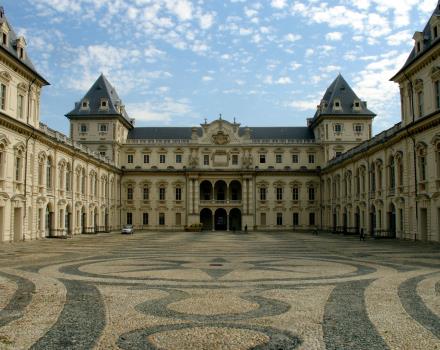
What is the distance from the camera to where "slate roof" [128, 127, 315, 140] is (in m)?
86.2

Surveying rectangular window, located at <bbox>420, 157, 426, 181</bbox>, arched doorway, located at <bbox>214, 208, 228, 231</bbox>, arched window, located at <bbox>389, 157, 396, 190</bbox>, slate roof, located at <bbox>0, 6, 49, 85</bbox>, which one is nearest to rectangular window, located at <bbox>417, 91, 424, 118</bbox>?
rectangular window, located at <bbox>420, 157, 426, 181</bbox>

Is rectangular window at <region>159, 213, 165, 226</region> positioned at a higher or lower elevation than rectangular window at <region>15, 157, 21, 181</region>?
lower

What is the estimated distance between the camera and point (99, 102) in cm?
7938

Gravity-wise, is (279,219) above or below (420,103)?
below

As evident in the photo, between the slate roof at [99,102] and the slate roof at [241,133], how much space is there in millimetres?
5353

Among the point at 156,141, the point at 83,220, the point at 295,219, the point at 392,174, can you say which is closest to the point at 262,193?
the point at 295,219

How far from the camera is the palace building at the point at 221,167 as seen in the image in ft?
128

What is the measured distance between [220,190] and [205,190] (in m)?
2.86

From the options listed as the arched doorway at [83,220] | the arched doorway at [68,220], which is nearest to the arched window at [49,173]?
the arched doorway at [68,220]

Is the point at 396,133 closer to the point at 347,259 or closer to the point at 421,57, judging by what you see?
the point at 421,57

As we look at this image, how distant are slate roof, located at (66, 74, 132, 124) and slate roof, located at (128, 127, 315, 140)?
17.6ft

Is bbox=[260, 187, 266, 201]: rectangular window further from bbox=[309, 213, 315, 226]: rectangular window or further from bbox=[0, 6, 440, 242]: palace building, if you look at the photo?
bbox=[309, 213, 315, 226]: rectangular window

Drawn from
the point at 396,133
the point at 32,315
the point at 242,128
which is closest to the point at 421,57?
the point at 396,133

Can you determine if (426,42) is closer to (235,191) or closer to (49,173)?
(49,173)
